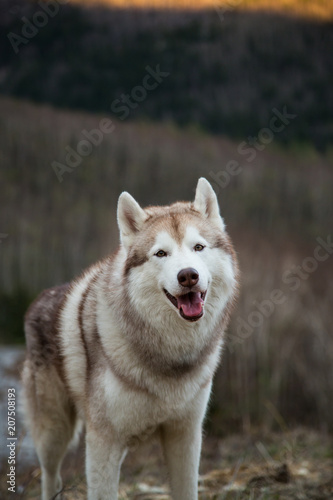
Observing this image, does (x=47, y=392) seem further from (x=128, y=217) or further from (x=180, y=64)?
(x=180, y=64)

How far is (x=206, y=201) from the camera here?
338 cm

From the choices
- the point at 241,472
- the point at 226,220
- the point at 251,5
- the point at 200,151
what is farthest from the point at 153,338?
the point at 251,5

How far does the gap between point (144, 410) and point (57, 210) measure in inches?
258

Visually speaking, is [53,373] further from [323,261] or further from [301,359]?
[323,261]

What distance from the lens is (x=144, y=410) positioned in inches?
120

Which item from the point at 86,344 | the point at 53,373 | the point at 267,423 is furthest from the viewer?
the point at 267,423

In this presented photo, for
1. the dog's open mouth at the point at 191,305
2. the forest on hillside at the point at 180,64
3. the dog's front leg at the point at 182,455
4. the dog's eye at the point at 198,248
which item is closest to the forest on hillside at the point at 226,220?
the forest on hillside at the point at 180,64

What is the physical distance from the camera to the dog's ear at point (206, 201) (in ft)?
11.0

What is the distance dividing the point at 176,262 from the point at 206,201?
670mm

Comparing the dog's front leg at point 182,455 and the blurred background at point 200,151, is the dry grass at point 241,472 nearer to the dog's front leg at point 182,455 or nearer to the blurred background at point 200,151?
the dog's front leg at point 182,455

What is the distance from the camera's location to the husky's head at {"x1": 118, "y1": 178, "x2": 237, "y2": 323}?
9.25 feet

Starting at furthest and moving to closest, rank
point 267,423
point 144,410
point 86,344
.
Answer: point 267,423 → point 86,344 → point 144,410

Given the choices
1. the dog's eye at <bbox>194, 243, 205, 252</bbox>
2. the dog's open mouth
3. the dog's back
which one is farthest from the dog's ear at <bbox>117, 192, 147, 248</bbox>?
the dog's back

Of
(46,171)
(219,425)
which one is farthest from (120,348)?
(46,171)
